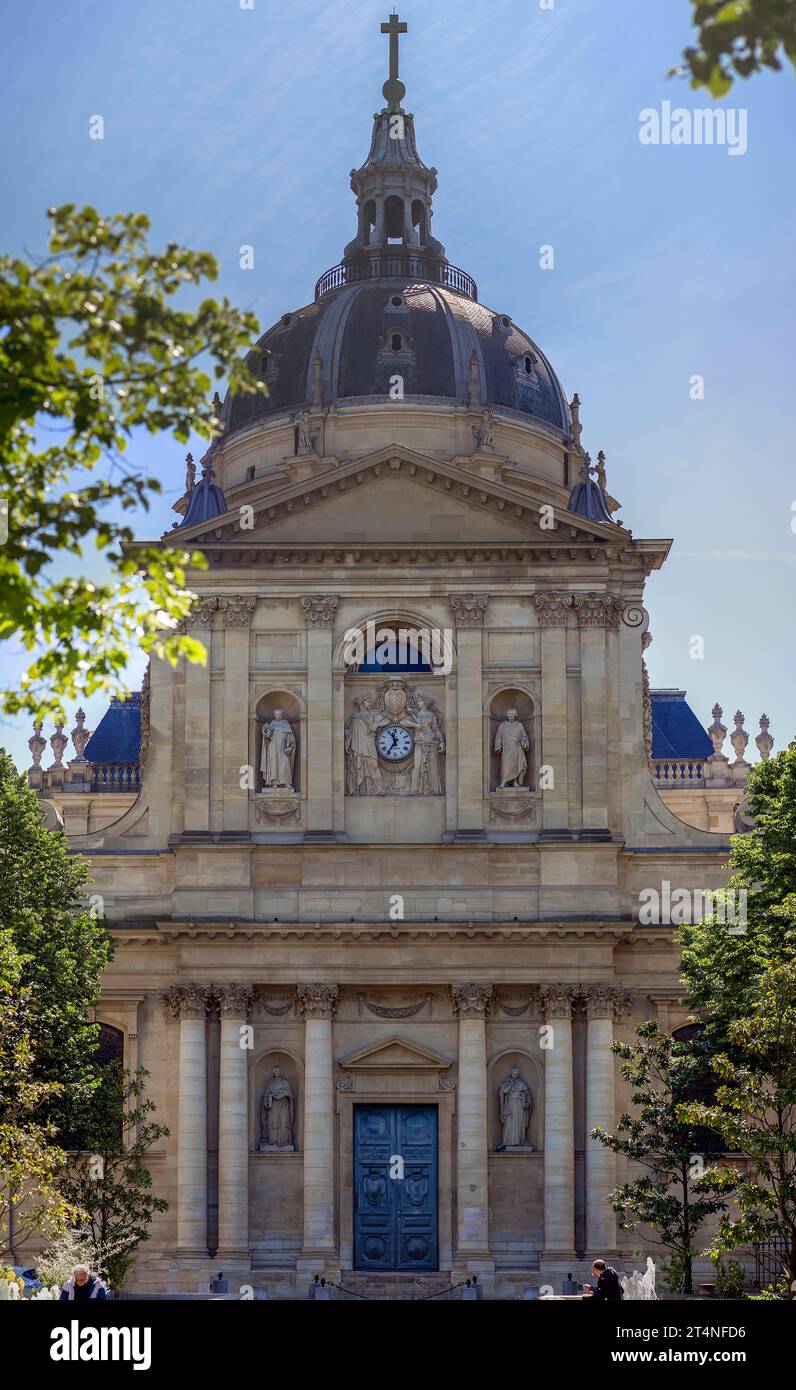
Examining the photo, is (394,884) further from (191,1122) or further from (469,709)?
(191,1122)

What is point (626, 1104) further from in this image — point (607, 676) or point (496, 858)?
point (607, 676)

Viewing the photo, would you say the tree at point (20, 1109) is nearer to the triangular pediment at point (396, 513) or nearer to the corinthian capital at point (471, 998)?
the corinthian capital at point (471, 998)

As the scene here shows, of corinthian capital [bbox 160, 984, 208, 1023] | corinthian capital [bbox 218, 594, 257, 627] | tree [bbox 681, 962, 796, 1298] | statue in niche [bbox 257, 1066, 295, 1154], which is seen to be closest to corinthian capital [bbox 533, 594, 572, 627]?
corinthian capital [bbox 218, 594, 257, 627]

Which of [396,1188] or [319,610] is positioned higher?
[319,610]

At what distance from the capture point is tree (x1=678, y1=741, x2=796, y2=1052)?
4522 centimetres

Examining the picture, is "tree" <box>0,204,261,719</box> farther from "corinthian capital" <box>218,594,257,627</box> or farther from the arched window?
the arched window

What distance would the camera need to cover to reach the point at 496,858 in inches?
2098

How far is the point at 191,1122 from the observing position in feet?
171

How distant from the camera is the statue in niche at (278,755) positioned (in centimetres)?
5366

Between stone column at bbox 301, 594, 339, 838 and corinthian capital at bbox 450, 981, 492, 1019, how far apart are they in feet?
14.8

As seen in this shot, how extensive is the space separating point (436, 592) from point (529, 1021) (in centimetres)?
985

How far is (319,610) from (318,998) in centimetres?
871

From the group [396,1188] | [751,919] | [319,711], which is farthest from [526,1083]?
[319,711]
